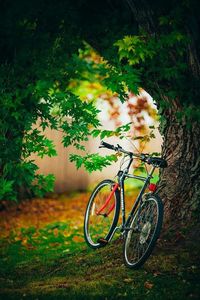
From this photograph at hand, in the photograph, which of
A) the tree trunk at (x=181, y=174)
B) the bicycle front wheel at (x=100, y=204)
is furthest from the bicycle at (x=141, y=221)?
the tree trunk at (x=181, y=174)

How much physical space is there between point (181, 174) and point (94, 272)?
63.8 inches

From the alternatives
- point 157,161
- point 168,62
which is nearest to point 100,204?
point 157,161

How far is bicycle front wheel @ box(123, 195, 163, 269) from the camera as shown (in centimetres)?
522

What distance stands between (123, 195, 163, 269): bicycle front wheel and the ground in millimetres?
150

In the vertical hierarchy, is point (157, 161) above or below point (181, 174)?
above

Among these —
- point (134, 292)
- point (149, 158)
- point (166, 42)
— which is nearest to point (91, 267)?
point (134, 292)

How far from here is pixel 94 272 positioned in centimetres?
575

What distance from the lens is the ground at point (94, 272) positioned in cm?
499

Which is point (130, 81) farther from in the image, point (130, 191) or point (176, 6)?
point (130, 191)

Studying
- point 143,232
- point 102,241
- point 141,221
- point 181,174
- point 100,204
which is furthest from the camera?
point 100,204

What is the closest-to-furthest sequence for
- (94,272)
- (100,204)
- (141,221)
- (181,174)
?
1. (141,221)
2. (94,272)
3. (181,174)
4. (100,204)

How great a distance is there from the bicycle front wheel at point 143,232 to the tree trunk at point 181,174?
2.28ft

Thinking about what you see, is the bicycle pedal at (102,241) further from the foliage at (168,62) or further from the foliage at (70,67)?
the foliage at (168,62)

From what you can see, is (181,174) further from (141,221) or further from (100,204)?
(100,204)
